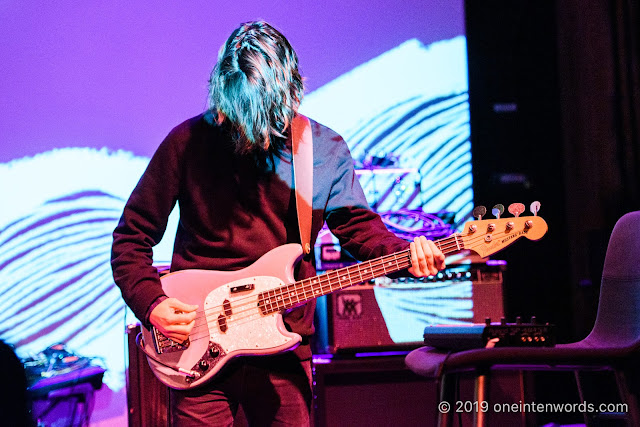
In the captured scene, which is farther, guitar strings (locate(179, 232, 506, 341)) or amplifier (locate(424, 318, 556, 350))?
guitar strings (locate(179, 232, 506, 341))

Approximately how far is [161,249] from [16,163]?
961 millimetres

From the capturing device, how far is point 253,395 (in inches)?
76.9

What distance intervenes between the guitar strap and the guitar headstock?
19.9 inches

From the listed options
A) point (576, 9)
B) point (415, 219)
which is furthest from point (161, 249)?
point (576, 9)

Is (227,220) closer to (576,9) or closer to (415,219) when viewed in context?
(415,219)

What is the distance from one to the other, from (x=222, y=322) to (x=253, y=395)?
248 mm

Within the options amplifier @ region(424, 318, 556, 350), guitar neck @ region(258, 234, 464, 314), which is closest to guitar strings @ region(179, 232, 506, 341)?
guitar neck @ region(258, 234, 464, 314)

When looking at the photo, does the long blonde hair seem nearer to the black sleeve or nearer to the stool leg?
the black sleeve

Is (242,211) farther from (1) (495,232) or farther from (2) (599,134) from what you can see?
(2) (599,134)

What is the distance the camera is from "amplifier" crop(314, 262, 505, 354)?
284 centimetres

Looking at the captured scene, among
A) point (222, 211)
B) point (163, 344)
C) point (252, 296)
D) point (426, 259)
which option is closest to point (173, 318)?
point (163, 344)

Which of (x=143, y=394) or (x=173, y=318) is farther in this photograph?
(x=143, y=394)

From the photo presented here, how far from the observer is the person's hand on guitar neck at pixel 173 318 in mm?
1912

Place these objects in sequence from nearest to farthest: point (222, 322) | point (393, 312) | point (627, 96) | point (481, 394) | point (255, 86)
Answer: point (481, 394)
point (222, 322)
point (255, 86)
point (393, 312)
point (627, 96)
